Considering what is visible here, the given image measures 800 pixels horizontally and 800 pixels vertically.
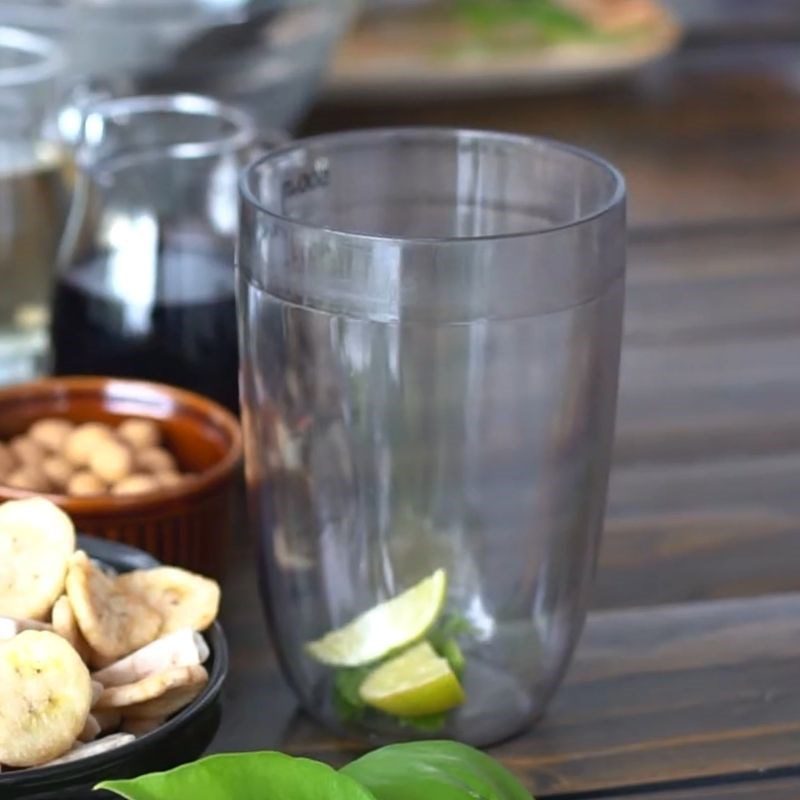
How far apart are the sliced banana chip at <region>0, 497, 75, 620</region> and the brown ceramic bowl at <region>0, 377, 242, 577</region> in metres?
0.06

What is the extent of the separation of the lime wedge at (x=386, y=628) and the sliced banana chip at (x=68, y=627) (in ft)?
0.32

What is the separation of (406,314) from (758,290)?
0.54 m

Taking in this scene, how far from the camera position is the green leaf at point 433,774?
497 millimetres

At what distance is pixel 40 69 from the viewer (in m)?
0.90

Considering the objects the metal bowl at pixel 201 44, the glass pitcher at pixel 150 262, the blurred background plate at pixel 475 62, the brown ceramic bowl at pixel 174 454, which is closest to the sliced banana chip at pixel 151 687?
the brown ceramic bowl at pixel 174 454

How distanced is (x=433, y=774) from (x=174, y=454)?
0.31 metres

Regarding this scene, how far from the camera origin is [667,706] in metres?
0.66

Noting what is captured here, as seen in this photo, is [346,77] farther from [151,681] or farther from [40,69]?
[151,681]

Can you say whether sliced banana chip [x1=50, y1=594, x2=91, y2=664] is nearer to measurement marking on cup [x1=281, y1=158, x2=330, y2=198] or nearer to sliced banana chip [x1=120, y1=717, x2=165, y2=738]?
sliced banana chip [x1=120, y1=717, x2=165, y2=738]

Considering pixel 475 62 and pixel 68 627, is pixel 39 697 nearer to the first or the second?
pixel 68 627

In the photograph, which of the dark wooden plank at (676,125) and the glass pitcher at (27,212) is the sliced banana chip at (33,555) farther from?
the dark wooden plank at (676,125)

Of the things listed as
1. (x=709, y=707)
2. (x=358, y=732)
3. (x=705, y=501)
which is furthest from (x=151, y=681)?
(x=705, y=501)

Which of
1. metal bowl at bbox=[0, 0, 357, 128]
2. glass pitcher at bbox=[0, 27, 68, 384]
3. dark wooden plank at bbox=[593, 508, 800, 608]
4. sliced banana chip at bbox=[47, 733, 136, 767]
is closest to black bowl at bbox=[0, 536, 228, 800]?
sliced banana chip at bbox=[47, 733, 136, 767]

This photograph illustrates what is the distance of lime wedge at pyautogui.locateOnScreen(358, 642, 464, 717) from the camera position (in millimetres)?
620
